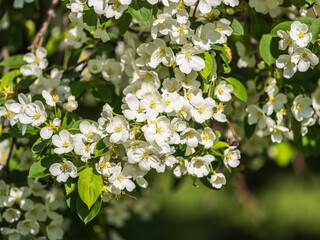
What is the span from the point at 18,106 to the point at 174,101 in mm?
543

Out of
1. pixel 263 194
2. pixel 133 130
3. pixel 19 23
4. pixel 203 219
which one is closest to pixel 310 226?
pixel 263 194

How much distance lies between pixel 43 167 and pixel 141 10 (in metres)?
0.61

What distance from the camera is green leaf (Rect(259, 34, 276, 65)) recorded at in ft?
6.21

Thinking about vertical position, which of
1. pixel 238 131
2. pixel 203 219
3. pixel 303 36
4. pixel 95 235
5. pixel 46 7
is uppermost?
pixel 303 36

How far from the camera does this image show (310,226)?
7.41m

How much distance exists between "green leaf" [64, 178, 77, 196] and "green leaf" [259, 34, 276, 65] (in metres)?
0.81

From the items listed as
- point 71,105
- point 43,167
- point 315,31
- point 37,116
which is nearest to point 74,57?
point 71,105

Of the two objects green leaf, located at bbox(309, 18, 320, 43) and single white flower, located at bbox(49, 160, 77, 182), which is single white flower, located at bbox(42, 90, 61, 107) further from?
green leaf, located at bbox(309, 18, 320, 43)

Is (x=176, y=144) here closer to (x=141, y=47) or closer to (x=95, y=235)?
(x=141, y=47)

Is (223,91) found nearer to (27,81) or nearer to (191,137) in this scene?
(191,137)

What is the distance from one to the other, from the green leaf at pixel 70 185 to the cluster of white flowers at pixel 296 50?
0.80m

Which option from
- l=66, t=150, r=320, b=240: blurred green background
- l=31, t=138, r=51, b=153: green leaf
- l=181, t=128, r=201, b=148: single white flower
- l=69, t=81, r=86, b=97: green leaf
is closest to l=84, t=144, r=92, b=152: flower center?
l=31, t=138, r=51, b=153: green leaf

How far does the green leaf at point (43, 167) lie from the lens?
172 cm

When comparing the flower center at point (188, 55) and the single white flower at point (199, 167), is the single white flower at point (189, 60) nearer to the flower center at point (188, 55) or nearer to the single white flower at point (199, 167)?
the flower center at point (188, 55)
